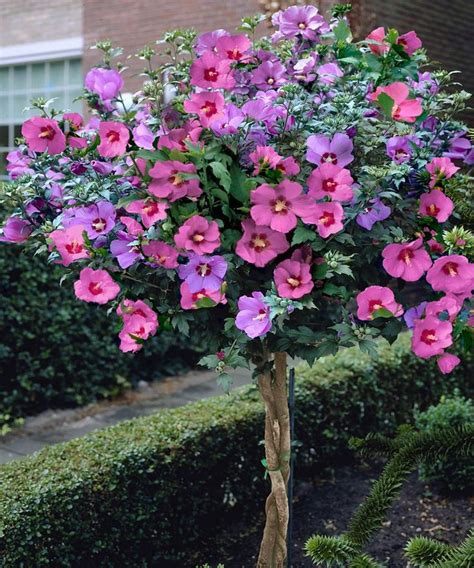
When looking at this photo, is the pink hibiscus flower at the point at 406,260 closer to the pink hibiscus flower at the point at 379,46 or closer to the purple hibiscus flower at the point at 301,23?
the pink hibiscus flower at the point at 379,46

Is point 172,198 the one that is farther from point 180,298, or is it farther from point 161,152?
point 180,298

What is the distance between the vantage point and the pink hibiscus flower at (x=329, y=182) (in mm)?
1981

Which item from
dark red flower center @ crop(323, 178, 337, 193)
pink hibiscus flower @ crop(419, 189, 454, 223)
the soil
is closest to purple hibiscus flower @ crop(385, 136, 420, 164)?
pink hibiscus flower @ crop(419, 189, 454, 223)

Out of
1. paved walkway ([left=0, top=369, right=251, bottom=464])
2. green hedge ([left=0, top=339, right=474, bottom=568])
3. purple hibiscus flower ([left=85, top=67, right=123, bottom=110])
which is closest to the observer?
purple hibiscus flower ([left=85, top=67, right=123, bottom=110])

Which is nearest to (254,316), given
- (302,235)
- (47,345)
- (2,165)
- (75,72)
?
(302,235)

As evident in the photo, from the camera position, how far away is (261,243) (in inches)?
79.4

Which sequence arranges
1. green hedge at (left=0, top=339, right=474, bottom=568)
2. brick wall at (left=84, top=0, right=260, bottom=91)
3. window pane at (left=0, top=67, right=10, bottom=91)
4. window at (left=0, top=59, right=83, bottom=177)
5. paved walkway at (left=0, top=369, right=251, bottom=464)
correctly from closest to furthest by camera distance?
green hedge at (left=0, top=339, right=474, bottom=568) < paved walkway at (left=0, top=369, right=251, bottom=464) < brick wall at (left=84, top=0, right=260, bottom=91) < window at (left=0, top=59, right=83, bottom=177) < window pane at (left=0, top=67, right=10, bottom=91)

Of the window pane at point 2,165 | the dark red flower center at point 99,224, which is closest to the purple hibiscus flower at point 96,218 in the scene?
the dark red flower center at point 99,224

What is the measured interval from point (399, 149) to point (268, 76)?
0.43m

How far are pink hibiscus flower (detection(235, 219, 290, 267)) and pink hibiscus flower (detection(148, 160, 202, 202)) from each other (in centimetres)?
16

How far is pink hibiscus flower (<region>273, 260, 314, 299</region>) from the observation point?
197 centimetres

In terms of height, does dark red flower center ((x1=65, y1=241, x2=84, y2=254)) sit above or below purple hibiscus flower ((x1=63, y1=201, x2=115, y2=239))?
below

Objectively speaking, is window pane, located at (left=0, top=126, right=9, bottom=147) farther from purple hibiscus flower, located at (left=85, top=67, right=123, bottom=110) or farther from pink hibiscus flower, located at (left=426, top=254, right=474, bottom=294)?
pink hibiscus flower, located at (left=426, top=254, right=474, bottom=294)

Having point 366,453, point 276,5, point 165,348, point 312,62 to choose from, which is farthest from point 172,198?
point 276,5
